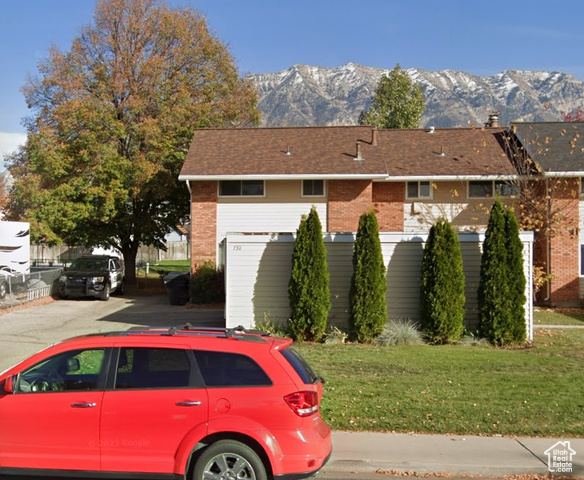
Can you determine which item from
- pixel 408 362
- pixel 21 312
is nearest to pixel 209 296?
pixel 21 312

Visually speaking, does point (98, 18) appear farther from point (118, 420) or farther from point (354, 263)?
point (118, 420)

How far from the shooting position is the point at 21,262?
Answer: 80.7ft

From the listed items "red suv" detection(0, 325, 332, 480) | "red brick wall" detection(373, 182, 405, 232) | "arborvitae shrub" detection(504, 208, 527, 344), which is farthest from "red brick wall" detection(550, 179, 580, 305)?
"red suv" detection(0, 325, 332, 480)

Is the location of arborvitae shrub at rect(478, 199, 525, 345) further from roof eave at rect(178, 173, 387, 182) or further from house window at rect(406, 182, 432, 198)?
house window at rect(406, 182, 432, 198)

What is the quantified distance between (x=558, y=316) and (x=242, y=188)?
38.1ft

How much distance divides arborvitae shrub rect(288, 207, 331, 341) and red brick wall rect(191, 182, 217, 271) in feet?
29.7

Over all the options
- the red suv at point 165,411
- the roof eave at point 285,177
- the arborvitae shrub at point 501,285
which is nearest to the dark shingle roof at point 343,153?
the roof eave at point 285,177

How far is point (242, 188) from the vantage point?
23.4m

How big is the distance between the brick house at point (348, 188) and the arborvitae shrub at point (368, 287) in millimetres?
8013

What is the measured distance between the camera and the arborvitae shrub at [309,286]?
14.3m

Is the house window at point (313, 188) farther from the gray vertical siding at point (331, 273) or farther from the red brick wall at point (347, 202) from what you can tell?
the gray vertical siding at point (331, 273)

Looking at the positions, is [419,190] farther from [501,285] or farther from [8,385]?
[8,385]

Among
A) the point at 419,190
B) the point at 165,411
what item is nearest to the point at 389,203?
the point at 419,190

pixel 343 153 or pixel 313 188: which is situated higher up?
pixel 343 153
